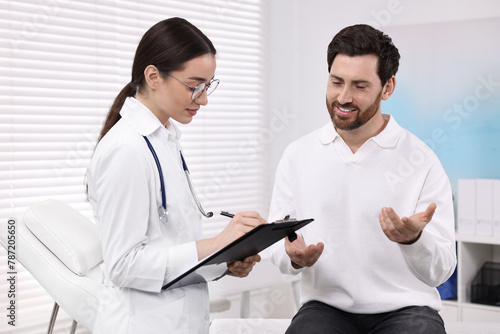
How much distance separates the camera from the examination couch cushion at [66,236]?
1995 mm

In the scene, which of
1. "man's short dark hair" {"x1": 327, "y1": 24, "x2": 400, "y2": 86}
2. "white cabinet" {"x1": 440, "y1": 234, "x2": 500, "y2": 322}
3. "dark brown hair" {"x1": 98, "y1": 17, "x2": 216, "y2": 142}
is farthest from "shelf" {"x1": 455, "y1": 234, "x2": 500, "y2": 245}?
"dark brown hair" {"x1": 98, "y1": 17, "x2": 216, "y2": 142}

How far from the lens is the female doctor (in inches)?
49.3

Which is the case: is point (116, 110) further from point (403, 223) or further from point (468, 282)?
point (468, 282)

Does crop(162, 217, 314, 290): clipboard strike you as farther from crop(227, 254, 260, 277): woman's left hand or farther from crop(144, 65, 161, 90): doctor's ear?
crop(144, 65, 161, 90): doctor's ear

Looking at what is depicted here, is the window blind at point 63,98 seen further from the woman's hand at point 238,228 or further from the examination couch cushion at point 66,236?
the woman's hand at point 238,228

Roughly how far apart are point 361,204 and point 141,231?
0.77m

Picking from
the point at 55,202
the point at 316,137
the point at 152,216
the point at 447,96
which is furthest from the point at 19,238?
the point at 447,96

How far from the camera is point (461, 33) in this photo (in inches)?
130

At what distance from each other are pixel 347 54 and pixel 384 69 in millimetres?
133

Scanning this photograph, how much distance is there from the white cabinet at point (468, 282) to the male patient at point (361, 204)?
141 centimetres

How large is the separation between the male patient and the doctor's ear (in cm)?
60

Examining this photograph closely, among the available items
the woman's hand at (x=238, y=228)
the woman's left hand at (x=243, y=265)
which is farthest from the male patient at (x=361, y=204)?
the woman's hand at (x=238, y=228)

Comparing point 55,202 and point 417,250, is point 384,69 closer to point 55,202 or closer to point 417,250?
point 417,250

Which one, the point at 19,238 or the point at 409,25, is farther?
the point at 409,25
